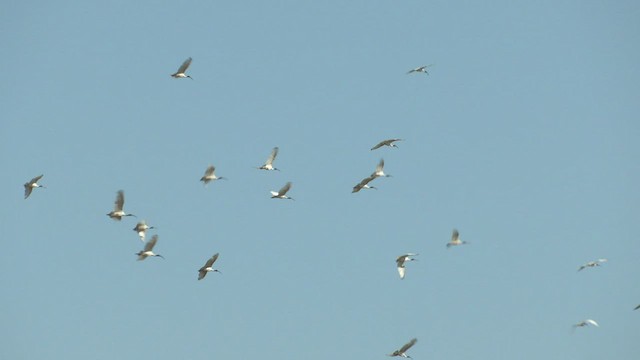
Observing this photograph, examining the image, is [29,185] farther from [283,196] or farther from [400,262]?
[400,262]

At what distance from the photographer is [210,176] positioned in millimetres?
103812

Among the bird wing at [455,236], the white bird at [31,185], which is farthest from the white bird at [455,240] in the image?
the white bird at [31,185]

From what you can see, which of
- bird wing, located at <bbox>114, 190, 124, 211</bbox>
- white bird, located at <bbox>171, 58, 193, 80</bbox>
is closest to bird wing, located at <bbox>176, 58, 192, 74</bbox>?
white bird, located at <bbox>171, 58, 193, 80</bbox>

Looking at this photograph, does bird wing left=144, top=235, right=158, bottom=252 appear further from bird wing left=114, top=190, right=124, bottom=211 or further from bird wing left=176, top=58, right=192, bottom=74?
bird wing left=176, top=58, right=192, bottom=74

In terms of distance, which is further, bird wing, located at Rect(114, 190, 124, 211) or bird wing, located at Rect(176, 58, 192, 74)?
bird wing, located at Rect(176, 58, 192, 74)

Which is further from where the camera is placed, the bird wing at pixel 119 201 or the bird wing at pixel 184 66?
the bird wing at pixel 184 66

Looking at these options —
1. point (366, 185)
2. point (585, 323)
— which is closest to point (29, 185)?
point (366, 185)

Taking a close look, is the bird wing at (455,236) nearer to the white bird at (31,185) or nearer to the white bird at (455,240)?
the white bird at (455,240)

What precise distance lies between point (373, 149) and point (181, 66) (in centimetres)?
1533

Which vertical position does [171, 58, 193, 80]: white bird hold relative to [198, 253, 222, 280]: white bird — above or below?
above

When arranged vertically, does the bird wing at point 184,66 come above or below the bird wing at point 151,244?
above

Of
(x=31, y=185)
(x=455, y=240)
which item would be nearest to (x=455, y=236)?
(x=455, y=240)

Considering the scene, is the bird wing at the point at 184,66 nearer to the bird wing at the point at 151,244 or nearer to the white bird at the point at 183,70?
the white bird at the point at 183,70

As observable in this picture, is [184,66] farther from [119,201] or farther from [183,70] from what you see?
[119,201]
